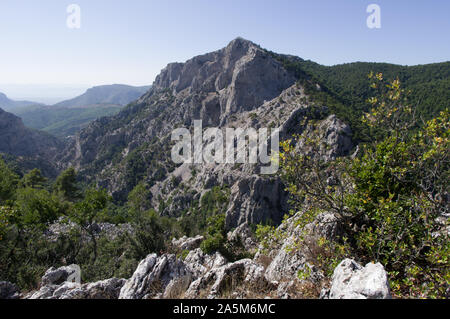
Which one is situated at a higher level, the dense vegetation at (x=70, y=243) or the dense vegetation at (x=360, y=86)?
the dense vegetation at (x=360, y=86)

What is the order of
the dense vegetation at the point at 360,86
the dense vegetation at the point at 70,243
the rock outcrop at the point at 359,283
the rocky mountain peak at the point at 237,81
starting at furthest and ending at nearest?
1. the rocky mountain peak at the point at 237,81
2. the dense vegetation at the point at 360,86
3. the dense vegetation at the point at 70,243
4. the rock outcrop at the point at 359,283

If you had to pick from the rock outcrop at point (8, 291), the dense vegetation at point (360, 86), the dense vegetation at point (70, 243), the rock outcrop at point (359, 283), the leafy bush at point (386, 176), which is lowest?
the dense vegetation at point (70, 243)

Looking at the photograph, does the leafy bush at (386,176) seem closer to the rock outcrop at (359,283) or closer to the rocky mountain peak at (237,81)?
the rock outcrop at (359,283)

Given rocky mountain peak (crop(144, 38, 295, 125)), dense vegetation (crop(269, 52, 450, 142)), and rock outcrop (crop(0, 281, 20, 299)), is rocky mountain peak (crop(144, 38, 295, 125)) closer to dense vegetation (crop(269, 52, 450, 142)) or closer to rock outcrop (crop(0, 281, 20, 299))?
dense vegetation (crop(269, 52, 450, 142))

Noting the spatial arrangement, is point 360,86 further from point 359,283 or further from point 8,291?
point 8,291

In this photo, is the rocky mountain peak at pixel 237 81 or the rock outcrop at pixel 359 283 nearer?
the rock outcrop at pixel 359 283

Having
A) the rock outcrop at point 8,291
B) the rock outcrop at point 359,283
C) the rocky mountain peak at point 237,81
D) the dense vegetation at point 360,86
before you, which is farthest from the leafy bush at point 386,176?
the rocky mountain peak at point 237,81

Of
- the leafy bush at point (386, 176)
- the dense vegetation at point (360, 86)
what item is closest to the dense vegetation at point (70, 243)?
the leafy bush at point (386, 176)

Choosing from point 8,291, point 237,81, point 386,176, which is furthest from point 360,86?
point 8,291

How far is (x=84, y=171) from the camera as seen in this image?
164750 millimetres

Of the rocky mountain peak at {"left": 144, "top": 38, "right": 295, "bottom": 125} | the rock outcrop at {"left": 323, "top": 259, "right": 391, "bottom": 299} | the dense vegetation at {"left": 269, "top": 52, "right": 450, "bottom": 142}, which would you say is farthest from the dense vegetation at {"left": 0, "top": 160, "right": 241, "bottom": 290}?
the rocky mountain peak at {"left": 144, "top": 38, "right": 295, "bottom": 125}

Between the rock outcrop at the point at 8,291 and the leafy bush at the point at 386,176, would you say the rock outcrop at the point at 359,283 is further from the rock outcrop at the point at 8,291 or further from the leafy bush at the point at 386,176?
the rock outcrop at the point at 8,291

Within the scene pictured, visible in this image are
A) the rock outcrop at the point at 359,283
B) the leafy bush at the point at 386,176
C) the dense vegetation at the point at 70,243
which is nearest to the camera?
the rock outcrop at the point at 359,283
